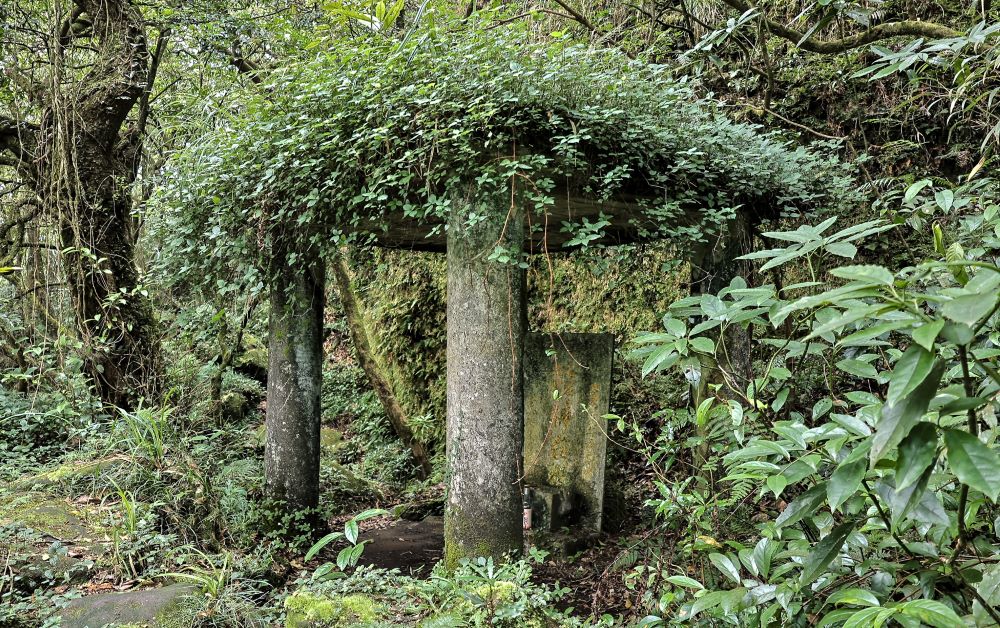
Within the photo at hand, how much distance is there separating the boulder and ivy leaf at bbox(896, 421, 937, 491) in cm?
320

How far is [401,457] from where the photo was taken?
8406mm

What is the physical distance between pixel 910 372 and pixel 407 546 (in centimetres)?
523

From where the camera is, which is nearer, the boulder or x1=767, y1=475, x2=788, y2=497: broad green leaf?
x1=767, y1=475, x2=788, y2=497: broad green leaf

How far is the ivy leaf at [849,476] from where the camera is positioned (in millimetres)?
1137

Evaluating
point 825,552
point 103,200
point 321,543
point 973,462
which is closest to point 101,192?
point 103,200

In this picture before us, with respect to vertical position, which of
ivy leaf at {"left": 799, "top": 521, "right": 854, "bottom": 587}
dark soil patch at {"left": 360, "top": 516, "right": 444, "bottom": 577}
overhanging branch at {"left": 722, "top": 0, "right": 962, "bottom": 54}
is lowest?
dark soil patch at {"left": 360, "top": 516, "right": 444, "bottom": 577}

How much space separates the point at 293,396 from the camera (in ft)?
17.2

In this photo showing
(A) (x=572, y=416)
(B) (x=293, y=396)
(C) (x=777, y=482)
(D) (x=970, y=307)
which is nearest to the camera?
(D) (x=970, y=307)

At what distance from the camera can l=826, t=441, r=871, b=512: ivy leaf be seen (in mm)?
1137

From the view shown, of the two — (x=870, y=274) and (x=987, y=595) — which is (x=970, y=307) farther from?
(x=987, y=595)

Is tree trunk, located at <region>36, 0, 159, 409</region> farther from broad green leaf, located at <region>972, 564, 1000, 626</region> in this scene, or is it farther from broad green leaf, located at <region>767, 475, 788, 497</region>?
broad green leaf, located at <region>972, 564, 1000, 626</region>

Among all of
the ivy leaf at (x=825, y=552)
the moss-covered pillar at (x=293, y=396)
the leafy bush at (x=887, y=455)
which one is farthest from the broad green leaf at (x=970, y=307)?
the moss-covered pillar at (x=293, y=396)

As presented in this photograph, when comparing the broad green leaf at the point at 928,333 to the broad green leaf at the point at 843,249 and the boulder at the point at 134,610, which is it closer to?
the broad green leaf at the point at 843,249

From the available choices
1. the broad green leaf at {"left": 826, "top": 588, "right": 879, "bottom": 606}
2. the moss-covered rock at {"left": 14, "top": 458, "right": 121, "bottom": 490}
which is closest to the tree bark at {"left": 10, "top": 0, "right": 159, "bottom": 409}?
the moss-covered rock at {"left": 14, "top": 458, "right": 121, "bottom": 490}
